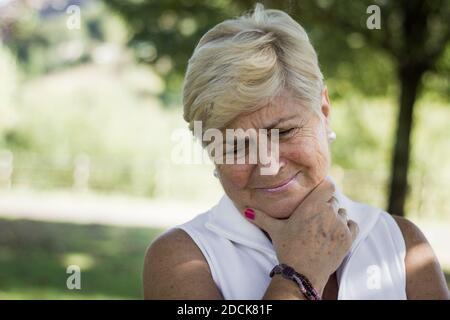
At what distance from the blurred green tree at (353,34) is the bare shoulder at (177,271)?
19.8 ft

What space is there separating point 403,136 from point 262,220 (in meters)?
6.67

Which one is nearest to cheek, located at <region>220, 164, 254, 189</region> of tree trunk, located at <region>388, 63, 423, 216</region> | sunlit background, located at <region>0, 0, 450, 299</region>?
sunlit background, located at <region>0, 0, 450, 299</region>

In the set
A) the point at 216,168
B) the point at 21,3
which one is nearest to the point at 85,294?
the point at 216,168

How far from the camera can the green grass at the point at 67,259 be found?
775 cm

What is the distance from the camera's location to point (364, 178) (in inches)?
780

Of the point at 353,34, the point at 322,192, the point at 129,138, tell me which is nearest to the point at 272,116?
the point at 322,192

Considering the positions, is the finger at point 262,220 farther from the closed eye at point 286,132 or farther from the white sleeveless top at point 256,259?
the closed eye at point 286,132

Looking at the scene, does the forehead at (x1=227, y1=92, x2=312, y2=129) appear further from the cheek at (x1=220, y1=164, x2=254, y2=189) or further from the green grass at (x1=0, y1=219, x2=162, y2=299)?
the green grass at (x1=0, y1=219, x2=162, y2=299)

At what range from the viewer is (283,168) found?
1.78 metres

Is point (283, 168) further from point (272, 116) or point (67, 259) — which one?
point (67, 259)

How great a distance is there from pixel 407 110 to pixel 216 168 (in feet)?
22.0

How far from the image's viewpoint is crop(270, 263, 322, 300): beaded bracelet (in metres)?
1.60

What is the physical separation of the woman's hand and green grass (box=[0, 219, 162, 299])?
5870mm

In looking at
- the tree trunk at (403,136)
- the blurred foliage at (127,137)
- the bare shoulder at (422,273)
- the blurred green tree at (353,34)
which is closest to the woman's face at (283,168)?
the bare shoulder at (422,273)
